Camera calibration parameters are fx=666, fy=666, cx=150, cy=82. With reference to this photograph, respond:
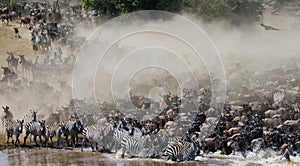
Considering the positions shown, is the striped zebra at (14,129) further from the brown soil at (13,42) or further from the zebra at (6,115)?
the brown soil at (13,42)

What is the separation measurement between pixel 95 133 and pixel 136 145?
261cm

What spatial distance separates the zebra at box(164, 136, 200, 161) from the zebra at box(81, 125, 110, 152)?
3.40 meters

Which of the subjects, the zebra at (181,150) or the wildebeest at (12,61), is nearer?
the zebra at (181,150)

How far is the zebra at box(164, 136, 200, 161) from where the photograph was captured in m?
24.5

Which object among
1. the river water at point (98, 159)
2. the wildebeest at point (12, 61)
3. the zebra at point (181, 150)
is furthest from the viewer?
the wildebeest at point (12, 61)

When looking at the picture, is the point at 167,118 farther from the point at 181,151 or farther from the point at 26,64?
the point at 26,64

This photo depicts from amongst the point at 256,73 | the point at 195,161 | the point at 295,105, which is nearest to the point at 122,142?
the point at 195,161

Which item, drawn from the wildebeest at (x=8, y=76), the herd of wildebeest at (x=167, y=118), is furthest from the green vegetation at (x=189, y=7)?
the wildebeest at (x=8, y=76)

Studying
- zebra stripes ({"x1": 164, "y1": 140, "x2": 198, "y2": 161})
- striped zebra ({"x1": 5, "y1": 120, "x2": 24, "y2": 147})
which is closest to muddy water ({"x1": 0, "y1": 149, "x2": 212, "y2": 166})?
zebra stripes ({"x1": 164, "y1": 140, "x2": 198, "y2": 161})

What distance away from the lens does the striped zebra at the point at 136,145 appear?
25438 mm

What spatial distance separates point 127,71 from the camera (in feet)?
131

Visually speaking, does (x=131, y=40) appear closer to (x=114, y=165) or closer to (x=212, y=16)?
(x=212, y=16)

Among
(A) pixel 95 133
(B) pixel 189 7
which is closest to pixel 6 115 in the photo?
(A) pixel 95 133

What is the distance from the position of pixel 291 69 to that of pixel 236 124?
1075 centimetres
